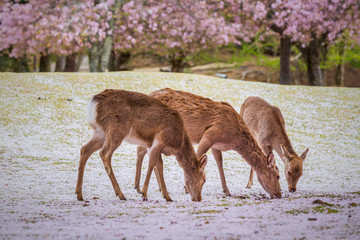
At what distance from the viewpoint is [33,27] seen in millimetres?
20984

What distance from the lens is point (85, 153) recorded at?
686cm

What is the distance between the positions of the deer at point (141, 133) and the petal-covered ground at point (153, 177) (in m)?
0.42

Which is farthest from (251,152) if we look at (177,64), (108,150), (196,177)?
(177,64)

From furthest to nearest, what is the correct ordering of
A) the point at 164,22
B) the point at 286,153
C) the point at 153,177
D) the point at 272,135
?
the point at 164,22
the point at 153,177
the point at 272,135
the point at 286,153

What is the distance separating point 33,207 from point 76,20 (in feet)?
48.2

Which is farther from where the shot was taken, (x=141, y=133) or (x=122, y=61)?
(x=122, y=61)

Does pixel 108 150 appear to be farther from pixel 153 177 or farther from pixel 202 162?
Result: pixel 153 177

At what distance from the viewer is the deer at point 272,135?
25.4 feet

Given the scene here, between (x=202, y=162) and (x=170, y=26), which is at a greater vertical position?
(x=170, y=26)

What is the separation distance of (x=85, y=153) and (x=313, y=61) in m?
17.8

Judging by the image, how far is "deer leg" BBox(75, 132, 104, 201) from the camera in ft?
22.2

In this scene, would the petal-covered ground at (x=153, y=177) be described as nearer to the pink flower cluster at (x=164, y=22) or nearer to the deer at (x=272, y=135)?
the deer at (x=272, y=135)

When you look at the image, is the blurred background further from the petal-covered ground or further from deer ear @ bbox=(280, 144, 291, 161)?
deer ear @ bbox=(280, 144, 291, 161)

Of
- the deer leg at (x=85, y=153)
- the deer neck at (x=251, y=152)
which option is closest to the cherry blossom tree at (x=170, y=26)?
the deer neck at (x=251, y=152)
